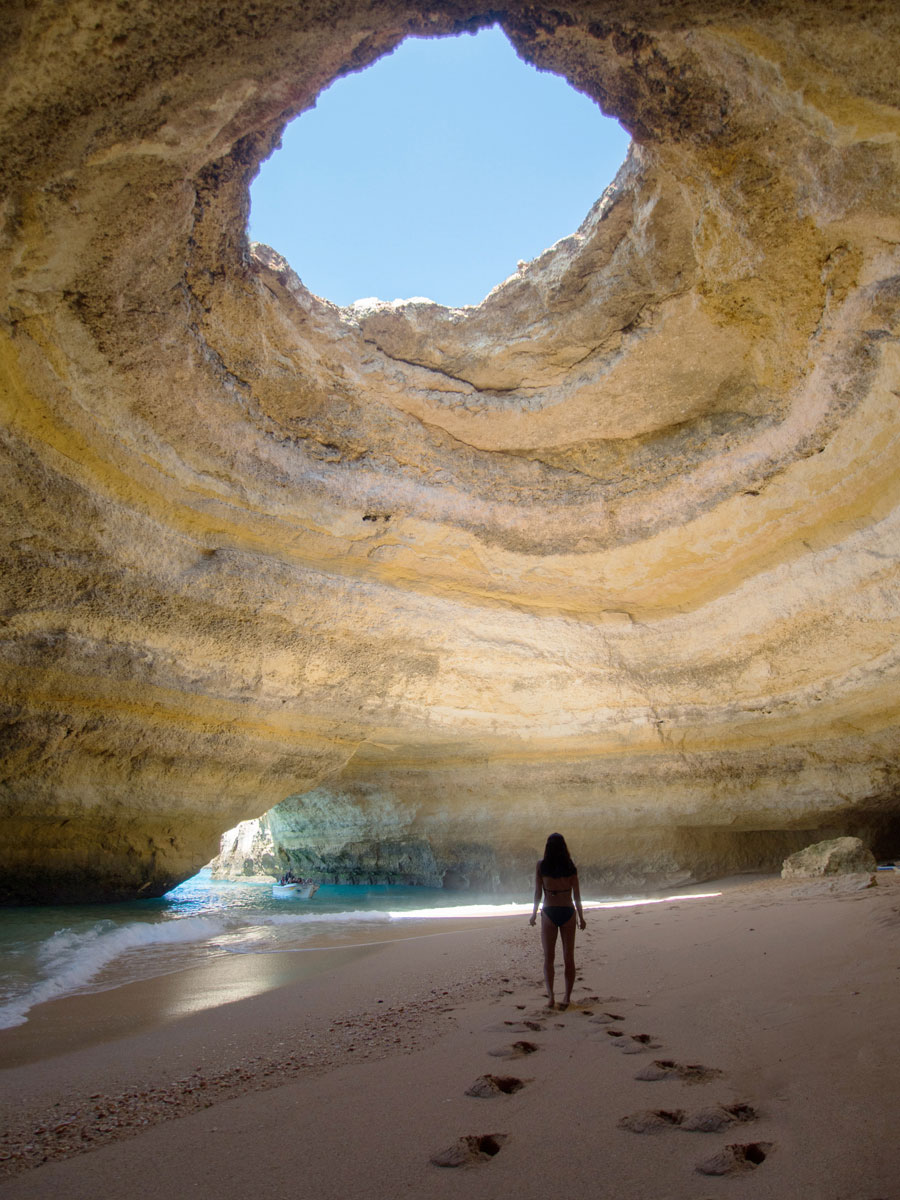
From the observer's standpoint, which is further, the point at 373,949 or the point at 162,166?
the point at 373,949

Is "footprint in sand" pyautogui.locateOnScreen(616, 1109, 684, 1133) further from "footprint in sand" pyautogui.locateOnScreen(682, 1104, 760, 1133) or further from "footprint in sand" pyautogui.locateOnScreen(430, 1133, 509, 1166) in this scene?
"footprint in sand" pyautogui.locateOnScreen(430, 1133, 509, 1166)

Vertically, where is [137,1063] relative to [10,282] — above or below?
below

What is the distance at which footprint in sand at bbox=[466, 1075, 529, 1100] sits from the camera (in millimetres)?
1839

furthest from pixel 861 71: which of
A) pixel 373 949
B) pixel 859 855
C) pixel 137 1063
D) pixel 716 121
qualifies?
pixel 859 855

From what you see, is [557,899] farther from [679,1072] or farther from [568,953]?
[679,1072]

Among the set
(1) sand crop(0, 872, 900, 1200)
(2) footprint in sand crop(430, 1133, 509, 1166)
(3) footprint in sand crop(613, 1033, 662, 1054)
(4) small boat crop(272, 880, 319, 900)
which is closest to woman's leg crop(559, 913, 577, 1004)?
(1) sand crop(0, 872, 900, 1200)

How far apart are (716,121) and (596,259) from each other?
151cm

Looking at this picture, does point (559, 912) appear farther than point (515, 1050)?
Yes

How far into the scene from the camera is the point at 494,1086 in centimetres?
188

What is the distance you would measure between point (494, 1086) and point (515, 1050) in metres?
0.39

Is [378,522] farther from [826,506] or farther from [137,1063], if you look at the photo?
[137,1063]

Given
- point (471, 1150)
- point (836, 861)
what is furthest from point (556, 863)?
point (836, 861)

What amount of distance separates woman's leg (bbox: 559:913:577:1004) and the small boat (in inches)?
399

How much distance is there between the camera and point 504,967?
399 centimetres
